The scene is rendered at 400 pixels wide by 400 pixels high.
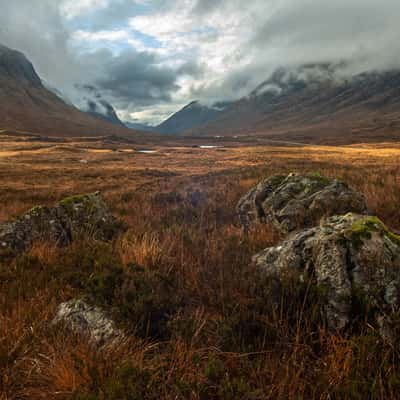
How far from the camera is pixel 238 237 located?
567 cm

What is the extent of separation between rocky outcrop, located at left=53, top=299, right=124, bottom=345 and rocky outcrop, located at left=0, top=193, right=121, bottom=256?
2.33 meters

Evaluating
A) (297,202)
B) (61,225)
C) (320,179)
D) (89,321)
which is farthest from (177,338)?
(320,179)

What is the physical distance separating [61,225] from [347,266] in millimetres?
5284

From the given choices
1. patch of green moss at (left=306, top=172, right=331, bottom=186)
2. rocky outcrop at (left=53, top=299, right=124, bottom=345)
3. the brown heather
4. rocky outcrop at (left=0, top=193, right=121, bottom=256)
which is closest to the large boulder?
patch of green moss at (left=306, top=172, right=331, bottom=186)

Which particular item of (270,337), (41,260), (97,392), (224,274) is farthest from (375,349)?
(41,260)

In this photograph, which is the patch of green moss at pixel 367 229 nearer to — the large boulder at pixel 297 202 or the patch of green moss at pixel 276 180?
the large boulder at pixel 297 202

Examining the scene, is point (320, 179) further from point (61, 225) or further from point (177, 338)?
point (61, 225)

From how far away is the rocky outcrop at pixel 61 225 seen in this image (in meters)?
5.24

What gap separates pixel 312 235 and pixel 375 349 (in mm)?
1701

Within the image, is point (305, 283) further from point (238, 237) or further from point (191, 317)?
point (238, 237)

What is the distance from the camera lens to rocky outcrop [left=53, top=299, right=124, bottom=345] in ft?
9.21

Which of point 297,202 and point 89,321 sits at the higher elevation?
point 297,202

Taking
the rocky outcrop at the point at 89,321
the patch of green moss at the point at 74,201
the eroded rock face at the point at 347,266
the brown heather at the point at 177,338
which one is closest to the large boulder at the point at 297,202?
the brown heather at the point at 177,338

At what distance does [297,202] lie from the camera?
6.83m
